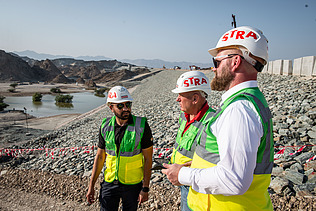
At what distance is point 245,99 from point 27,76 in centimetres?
8766

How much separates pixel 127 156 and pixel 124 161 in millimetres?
80

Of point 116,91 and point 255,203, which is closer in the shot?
point 255,203

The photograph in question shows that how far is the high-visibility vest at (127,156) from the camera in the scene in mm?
2883

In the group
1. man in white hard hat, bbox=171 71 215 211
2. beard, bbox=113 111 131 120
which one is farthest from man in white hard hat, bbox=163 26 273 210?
beard, bbox=113 111 131 120

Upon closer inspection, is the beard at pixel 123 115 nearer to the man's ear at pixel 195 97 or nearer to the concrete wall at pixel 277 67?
the man's ear at pixel 195 97

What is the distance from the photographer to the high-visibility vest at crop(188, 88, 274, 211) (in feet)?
4.54

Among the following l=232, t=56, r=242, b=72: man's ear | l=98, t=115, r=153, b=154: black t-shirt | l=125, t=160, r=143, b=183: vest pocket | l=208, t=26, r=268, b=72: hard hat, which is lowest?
l=125, t=160, r=143, b=183: vest pocket

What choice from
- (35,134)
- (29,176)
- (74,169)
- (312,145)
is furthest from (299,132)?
(35,134)

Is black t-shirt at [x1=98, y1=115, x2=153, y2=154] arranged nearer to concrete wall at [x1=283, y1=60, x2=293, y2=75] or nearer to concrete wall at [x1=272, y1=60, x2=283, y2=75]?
concrete wall at [x1=283, y1=60, x2=293, y2=75]

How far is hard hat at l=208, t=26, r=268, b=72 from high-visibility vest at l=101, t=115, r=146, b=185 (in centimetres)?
175

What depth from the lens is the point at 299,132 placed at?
5.78 m

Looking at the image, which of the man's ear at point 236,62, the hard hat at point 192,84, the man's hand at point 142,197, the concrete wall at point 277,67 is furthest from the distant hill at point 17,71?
the man's ear at point 236,62

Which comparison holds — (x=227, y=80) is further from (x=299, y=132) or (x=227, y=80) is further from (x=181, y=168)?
(x=299, y=132)

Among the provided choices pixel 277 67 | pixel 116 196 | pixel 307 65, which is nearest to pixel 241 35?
pixel 116 196
